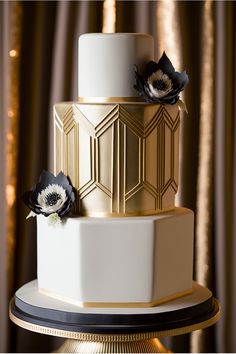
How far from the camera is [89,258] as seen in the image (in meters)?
1.66

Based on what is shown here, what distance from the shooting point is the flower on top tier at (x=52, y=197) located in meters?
1.68

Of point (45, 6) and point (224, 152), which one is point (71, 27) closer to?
point (45, 6)

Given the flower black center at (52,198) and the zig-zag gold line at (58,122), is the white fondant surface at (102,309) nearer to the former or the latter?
the flower black center at (52,198)

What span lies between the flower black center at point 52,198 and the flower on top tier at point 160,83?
0.33 metres

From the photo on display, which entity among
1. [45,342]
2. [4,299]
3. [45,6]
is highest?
[45,6]

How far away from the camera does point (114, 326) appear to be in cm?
157

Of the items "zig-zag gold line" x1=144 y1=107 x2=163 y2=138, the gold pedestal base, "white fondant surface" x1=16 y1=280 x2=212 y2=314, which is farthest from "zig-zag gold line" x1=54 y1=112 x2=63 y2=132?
the gold pedestal base

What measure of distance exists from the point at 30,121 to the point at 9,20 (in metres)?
0.38

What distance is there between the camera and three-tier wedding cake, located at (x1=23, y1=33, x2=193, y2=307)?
1658 mm

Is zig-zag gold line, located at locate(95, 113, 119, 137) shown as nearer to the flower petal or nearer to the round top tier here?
the round top tier

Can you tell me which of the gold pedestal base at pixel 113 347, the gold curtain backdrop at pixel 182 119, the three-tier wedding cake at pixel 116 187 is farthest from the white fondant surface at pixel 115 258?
the gold curtain backdrop at pixel 182 119

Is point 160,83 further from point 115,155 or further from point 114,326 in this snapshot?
point 114,326

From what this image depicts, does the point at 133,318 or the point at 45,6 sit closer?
the point at 133,318

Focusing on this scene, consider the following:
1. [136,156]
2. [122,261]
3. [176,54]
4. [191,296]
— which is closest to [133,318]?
[122,261]
